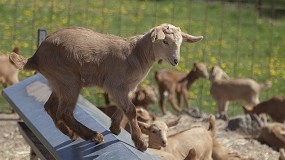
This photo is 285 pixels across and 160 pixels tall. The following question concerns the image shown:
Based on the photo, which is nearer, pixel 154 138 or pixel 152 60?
pixel 152 60

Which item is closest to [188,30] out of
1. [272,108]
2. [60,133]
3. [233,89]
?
[233,89]

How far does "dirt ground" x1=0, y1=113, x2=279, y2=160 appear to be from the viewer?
31.4 ft

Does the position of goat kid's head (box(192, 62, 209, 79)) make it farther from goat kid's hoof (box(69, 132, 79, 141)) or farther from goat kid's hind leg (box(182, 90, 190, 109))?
goat kid's hoof (box(69, 132, 79, 141))

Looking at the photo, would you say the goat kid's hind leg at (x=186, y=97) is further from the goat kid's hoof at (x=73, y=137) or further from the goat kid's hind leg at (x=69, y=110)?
the goat kid's hind leg at (x=69, y=110)

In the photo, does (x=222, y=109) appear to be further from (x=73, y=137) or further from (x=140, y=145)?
(x=140, y=145)

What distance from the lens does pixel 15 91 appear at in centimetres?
854

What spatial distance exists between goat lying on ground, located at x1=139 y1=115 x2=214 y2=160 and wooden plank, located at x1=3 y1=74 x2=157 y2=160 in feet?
2.72

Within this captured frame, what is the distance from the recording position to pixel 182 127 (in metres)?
11.6

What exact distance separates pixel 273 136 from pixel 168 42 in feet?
16.4

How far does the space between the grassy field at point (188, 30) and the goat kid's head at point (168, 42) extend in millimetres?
6492

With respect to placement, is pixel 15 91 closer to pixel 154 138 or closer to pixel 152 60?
pixel 154 138

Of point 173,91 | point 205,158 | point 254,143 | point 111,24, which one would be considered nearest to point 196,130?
point 205,158

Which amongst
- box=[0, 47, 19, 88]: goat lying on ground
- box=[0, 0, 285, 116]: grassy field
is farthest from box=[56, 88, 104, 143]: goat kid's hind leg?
box=[0, 0, 285, 116]: grassy field

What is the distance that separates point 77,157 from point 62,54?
33.7 inches
